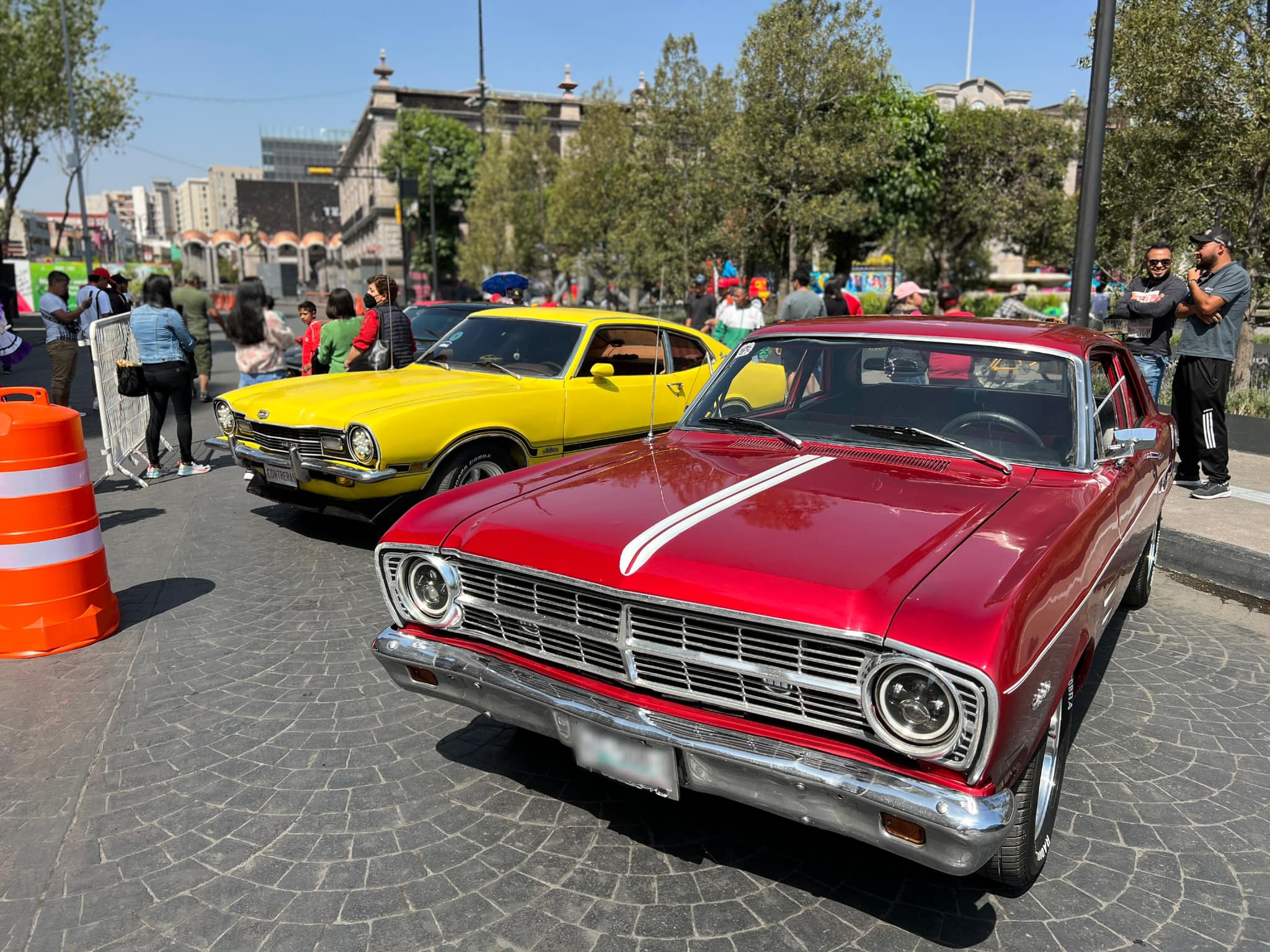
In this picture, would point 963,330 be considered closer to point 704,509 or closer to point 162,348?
point 704,509

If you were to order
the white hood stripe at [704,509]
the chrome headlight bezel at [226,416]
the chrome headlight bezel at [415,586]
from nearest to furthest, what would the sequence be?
the white hood stripe at [704,509]
the chrome headlight bezel at [415,586]
the chrome headlight bezel at [226,416]

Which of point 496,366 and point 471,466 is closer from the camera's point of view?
point 471,466

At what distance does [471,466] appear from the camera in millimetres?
6500

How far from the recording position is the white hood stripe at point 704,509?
2.71 metres

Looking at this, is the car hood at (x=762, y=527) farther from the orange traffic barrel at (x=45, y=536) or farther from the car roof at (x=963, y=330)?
the orange traffic barrel at (x=45, y=536)

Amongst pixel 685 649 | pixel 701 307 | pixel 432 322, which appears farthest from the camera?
pixel 701 307

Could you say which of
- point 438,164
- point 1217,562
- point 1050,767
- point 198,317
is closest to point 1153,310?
point 1217,562

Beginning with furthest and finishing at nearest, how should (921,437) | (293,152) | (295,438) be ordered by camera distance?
(293,152) → (295,438) → (921,437)

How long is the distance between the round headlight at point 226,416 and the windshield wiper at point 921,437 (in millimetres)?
4951

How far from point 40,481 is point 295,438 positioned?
71.9 inches

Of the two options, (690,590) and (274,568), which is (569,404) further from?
(690,590)

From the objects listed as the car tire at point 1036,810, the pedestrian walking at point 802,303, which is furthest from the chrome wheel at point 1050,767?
the pedestrian walking at point 802,303

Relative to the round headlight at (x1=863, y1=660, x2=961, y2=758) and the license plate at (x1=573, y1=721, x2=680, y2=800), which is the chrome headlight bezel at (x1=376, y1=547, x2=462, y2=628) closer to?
the license plate at (x1=573, y1=721, x2=680, y2=800)

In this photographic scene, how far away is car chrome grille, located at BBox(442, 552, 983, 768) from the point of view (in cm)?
240
